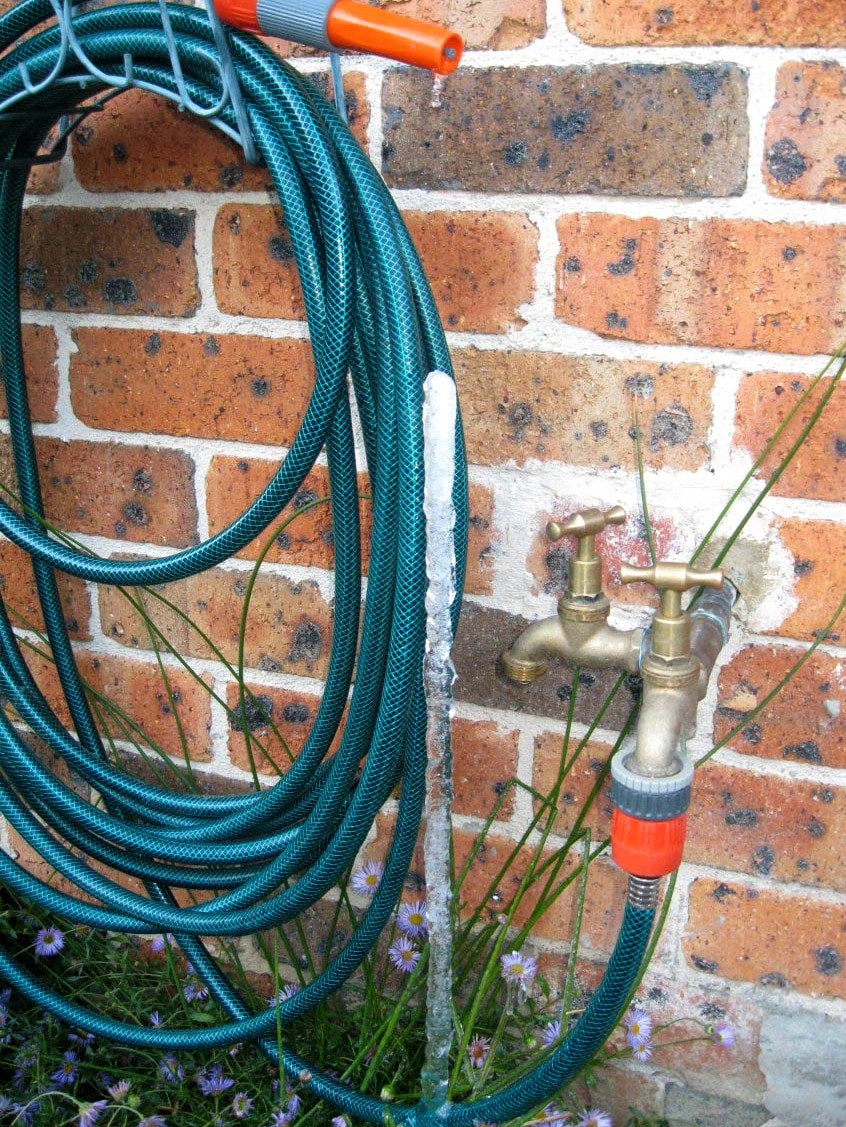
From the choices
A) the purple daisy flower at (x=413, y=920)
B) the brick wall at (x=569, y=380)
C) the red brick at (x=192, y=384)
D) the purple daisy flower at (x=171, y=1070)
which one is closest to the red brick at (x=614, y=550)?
the brick wall at (x=569, y=380)

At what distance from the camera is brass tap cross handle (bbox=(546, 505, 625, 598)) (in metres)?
0.77

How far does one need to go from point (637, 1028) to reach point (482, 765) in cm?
28

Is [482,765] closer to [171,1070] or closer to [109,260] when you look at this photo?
[171,1070]

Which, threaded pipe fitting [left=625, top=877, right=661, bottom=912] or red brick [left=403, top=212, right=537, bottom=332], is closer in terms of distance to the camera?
threaded pipe fitting [left=625, top=877, right=661, bottom=912]

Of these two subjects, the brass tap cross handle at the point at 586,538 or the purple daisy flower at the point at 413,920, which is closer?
the brass tap cross handle at the point at 586,538

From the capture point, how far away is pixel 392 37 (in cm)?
67

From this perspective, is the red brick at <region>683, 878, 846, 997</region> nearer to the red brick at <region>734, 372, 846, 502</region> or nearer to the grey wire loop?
the red brick at <region>734, 372, 846, 502</region>

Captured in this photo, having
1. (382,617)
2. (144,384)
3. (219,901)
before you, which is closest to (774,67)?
(382,617)

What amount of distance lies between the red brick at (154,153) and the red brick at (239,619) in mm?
365

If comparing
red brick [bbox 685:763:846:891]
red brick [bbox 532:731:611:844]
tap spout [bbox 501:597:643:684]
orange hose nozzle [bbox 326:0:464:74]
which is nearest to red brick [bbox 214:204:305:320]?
orange hose nozzle [bbox 326:0:464:74]

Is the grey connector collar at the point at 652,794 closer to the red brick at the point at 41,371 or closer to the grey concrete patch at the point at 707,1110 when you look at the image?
the grey concrete patch at the point at 707,1110

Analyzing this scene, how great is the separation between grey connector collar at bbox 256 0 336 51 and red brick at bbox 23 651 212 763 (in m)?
0.63

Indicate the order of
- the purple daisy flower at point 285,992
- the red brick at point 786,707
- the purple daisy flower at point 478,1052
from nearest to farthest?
the red brick at point 786,707 < the purple daisy flower at point 478,1052 < the purple daisy flower at point 285,992

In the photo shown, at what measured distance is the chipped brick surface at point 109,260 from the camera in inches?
37.9
